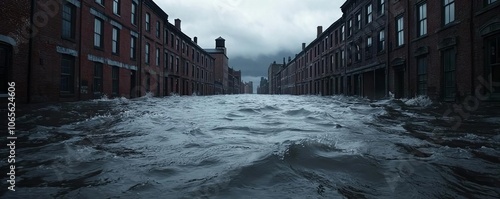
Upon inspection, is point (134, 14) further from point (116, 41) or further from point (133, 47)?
point (116, 41)

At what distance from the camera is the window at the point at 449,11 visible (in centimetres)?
1198

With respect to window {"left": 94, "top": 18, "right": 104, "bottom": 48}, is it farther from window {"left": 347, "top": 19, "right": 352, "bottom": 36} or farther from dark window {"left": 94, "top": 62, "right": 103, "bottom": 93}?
window {"left": 347, "top": 19, "right": 352, "bottom": 36}

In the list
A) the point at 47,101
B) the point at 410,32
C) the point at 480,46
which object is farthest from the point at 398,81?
the point at 47,101

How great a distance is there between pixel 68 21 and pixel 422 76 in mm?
17723

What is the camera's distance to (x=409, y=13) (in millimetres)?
15531

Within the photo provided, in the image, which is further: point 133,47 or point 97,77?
point 133,47

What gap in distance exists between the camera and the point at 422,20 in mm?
14500

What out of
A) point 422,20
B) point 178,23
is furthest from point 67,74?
point 178,23

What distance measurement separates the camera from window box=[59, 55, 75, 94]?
1328cm

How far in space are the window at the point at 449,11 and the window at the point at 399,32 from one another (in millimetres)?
3993

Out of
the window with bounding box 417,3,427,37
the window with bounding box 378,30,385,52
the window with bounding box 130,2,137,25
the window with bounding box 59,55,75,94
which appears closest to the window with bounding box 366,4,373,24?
the window with bounding box 378,30,385,52

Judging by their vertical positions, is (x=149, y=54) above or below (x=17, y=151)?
above

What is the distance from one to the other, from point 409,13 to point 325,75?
60.4 feet

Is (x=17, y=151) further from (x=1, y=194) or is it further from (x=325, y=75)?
(x=325, y=75)
